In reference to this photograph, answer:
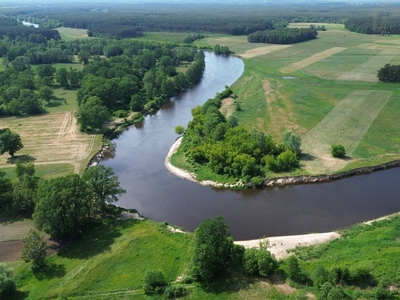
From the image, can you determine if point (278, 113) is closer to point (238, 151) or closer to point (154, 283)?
point (238, 151)

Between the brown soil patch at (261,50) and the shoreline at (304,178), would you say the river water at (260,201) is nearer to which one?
the shoreline at (304,178)

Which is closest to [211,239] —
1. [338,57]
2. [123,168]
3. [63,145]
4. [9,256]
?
[9,256]

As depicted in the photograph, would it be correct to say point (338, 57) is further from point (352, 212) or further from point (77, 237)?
point (77, 237)

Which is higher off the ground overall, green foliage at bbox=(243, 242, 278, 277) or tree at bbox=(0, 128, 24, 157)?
tree at bbox=(0, 128, 24, 157)

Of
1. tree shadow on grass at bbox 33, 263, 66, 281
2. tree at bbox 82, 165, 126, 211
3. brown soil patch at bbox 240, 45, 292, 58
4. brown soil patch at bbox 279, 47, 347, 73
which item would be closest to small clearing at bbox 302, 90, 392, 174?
tree at bbox 82, 165, 126, 211

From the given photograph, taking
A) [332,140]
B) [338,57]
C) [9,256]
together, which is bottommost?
[9,256]

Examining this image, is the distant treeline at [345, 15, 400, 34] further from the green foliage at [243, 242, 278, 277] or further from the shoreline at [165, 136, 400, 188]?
the green foliage at [243, 242, 278, 277]

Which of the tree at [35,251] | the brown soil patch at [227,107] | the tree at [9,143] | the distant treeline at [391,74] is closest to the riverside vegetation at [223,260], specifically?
the tree at [35,251]
